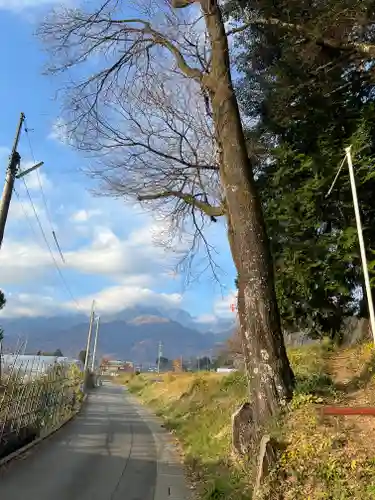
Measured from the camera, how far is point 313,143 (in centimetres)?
1182

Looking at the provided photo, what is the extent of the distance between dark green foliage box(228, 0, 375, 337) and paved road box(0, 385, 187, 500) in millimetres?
4940

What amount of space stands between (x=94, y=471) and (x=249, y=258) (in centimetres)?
604

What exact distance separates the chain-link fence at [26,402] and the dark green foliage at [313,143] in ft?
21.7

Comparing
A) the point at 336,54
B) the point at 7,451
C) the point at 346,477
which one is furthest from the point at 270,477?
the point at 336,54

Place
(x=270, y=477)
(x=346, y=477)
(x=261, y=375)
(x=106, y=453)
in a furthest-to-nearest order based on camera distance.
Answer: (x=106, y=453), (x=261, y=375), (x=270, y=477), (x=346, y=477)

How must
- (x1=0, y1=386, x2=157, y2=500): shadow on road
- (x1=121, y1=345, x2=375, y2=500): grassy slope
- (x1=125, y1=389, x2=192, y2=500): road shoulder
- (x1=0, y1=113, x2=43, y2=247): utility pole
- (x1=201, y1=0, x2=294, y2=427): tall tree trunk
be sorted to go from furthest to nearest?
(x1=0, y1=113, x2=43, y2=247): utility pole, (x1=125, y1=389, x2=192, y2=500): road shoulder, (x1=0, y1=386, x2=157, y2=500): shadow on road, (x1=201, y1=0, x2=294, y2=427): tall tree trunk, (x1=121, y1=345, x2=375, y2=500): grassy slope

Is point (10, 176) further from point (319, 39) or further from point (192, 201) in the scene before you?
point (319, 39)

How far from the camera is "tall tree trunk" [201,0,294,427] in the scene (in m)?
7.26

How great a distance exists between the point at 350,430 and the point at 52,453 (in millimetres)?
8626

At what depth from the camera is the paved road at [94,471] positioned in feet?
28.7

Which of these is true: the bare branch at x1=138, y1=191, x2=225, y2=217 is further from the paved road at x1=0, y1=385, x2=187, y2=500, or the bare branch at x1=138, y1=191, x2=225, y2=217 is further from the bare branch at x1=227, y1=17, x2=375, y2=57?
the paved road at x1=0, y1=385, x2=187, y2=500

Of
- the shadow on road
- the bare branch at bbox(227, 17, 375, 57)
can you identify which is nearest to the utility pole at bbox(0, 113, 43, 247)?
the shadow on road

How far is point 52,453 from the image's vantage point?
41.2 feet

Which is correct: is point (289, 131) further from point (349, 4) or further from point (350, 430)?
point (350, 430)
